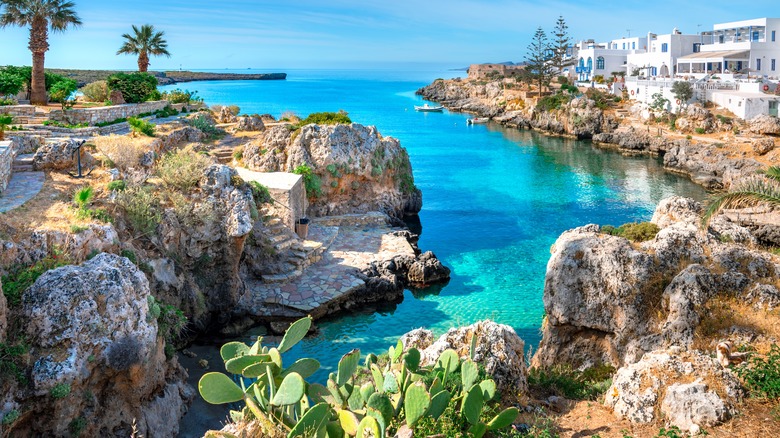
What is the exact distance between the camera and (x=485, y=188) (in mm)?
42625

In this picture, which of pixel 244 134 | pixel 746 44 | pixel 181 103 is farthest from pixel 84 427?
pixel 746 44

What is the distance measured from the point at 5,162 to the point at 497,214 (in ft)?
80.8

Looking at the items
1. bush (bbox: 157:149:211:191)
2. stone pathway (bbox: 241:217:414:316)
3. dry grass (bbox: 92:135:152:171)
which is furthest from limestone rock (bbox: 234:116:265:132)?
bush (bbox: 157:149:211:191)

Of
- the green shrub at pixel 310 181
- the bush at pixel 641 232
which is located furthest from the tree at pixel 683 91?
the bush at pixel 641 232

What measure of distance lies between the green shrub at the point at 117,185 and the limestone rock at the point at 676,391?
1375 cm

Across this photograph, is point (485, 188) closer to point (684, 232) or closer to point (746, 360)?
point (684, 232)

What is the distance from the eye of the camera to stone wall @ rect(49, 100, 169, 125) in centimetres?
2714

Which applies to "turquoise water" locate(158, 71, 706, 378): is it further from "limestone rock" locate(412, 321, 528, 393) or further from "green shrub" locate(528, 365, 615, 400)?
"limestone rock" locate(412, 321, 528, 393)

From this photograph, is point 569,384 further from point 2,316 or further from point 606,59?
point 606,59

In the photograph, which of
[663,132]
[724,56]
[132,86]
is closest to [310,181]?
[132,86]

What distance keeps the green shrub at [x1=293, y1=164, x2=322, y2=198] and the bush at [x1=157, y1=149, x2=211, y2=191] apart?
801 centimetres

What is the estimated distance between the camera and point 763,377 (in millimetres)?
9133

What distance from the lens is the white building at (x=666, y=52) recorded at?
76125 millimetres

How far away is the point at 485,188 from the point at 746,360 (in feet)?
107
